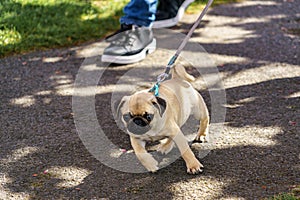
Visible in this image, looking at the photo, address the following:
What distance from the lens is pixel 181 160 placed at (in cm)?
367

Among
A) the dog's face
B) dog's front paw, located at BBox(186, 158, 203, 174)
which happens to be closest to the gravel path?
dog's front paw, located at BBox(186, 158, 203, 174)

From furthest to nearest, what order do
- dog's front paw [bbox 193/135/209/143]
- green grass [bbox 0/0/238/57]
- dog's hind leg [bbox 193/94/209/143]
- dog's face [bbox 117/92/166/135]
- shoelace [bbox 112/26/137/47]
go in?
green grass [bbox 0/0/238/57] → shoelace [bbox 112/26/137/47] → dog's front paw [bbox 193/135/209/143] → dog's hind leg [bbox 193/94/209/143] → dog's face [bbox 117/92/166/135]

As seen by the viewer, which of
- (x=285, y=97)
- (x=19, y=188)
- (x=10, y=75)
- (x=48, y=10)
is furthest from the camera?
(x=48, y=10)

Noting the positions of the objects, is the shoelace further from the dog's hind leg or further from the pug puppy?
the dog's hind leg

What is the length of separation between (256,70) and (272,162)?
176 centimetres

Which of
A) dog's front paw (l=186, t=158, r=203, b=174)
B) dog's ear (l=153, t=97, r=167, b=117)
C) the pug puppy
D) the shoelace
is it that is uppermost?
dog's ear (l=153, t=97, r=167, b=117)

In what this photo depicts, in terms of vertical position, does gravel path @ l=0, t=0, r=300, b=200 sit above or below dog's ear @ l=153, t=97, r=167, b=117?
below

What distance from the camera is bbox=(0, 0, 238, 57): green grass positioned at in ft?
18.7

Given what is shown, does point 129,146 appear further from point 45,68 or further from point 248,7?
point 248,7

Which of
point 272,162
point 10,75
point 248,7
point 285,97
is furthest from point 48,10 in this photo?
point 272,162

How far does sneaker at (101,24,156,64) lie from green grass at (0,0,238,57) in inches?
21.6

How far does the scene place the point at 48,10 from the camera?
20.3 ft

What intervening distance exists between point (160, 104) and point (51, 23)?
3.10 metres

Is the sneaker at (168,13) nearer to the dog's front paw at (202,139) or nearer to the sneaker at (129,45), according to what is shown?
the sneaker at (129,45)
